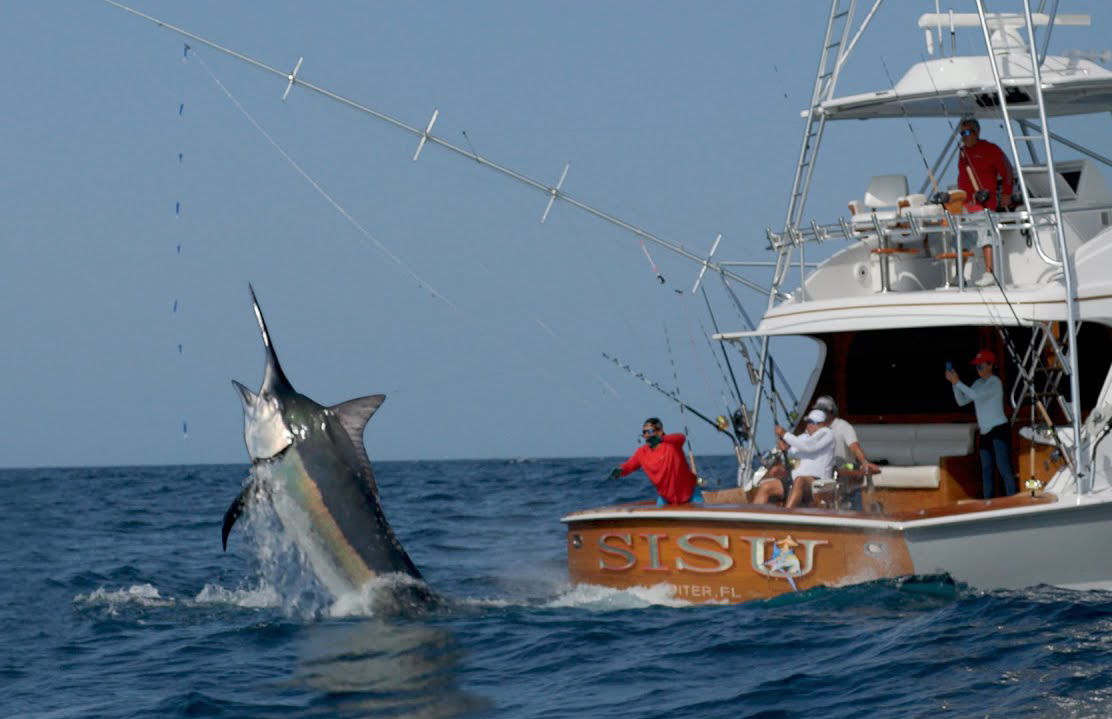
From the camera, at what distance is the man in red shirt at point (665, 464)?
41.0 ft

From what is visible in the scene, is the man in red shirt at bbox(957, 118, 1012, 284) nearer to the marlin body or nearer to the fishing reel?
the fishing reel

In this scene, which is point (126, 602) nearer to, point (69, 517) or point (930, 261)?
point (930, 261)

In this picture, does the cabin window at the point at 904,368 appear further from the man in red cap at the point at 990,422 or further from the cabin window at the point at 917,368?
the man in red cap at the point at 990,422

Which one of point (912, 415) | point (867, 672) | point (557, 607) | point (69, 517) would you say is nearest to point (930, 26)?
point (912, 415)

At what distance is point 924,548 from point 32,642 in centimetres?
641

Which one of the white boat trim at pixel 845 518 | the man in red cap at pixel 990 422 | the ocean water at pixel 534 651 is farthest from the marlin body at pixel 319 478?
the man in red cap at pixel 990 422

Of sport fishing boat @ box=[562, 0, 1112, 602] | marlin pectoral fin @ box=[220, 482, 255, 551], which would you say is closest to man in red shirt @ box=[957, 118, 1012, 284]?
sport fishing boat @ box=[562, 0, 1112, 602]

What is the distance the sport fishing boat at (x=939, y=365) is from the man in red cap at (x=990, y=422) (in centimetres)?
18

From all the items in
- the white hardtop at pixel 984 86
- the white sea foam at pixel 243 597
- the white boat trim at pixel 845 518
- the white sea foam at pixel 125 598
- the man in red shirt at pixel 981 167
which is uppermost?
the white hardtop at pixel 984 86

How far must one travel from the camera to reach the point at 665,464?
41.1ft

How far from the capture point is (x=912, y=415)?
47.5 feet

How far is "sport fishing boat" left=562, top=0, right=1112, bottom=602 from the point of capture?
37.2ft

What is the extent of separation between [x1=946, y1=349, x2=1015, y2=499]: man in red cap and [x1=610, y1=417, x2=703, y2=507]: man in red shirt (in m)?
2.29

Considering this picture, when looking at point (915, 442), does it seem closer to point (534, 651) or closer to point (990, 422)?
point (990, 422)
